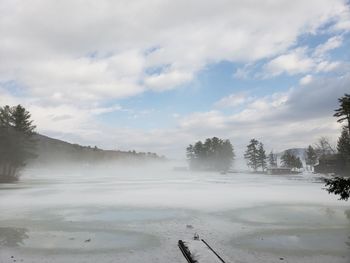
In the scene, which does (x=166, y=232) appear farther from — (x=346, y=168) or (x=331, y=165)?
(x=331, y=165)

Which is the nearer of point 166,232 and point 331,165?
point 166,232

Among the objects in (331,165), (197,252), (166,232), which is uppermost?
(331,165)

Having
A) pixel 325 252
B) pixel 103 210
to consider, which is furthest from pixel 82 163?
pixel 325 252

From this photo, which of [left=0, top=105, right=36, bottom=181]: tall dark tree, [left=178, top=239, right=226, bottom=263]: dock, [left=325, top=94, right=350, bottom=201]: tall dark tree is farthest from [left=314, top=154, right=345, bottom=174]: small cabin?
[left=178, top=239, right=226, bottom=263]: dock

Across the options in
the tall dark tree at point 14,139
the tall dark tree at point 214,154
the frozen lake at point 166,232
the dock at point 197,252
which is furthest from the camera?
the tall dark tree at point 214,154

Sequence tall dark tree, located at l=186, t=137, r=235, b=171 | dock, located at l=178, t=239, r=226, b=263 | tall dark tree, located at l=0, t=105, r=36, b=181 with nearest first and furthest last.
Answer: dock, located at l=178, t=239, r=226, b=263, tall dark tree, located at l=0, t=105, r=36, b=181, tall dark tree, located at l=186, t=137, r=235, b=171

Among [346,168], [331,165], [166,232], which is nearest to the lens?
[166,232]

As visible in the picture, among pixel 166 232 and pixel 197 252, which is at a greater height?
pixel 197 252

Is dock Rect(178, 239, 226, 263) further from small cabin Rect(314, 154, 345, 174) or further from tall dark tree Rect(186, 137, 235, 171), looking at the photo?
tall dark tree Rect(186, 137, 235, 171)

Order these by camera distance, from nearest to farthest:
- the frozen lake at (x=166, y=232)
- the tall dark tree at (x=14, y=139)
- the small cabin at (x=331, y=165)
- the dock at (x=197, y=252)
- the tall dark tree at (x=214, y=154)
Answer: the dock at (x=197, y=252) → the frozen lake at (x=166, y=232) → the tall dark tree at (x=14, y=139) → the small cabin at (x=331, y=165) → the tall dark tree at (x=214, y=154)

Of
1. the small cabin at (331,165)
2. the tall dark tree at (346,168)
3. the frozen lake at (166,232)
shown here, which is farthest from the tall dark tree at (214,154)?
the frozen lake at (166,232)

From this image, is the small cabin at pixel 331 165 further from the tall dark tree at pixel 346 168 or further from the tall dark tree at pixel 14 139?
the tall dark tree at pixel 14 139

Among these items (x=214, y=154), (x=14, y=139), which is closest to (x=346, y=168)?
(x=14, y=139)

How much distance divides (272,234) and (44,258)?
854cm
